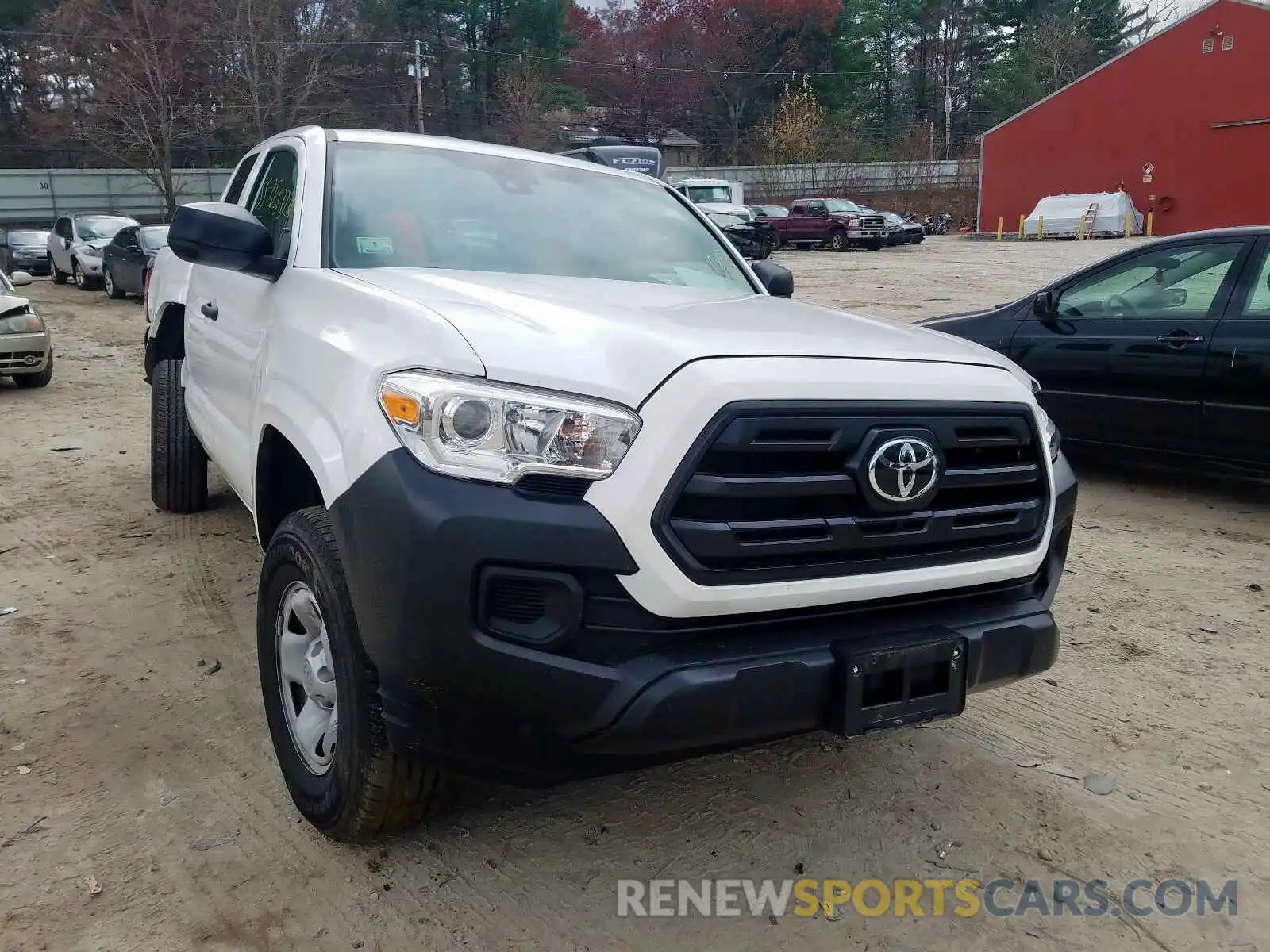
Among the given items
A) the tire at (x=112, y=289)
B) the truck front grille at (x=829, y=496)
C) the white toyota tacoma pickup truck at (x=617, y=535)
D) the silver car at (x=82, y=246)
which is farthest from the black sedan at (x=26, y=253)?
the truck front grille at (x=829, y=496)

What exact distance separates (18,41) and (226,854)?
55912 mm

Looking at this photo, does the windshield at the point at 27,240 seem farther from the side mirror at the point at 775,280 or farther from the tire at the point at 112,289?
the side mirror at the point at 775,280

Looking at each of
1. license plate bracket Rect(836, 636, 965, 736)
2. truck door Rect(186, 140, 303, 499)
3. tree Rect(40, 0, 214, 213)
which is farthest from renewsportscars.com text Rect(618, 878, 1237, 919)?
tree Rect(40, 0, 214, 213)

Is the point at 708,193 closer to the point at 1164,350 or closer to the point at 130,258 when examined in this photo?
the point at 130,258

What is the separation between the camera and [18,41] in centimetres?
4722

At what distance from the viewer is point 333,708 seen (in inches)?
102

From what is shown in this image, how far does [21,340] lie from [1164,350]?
9.55m

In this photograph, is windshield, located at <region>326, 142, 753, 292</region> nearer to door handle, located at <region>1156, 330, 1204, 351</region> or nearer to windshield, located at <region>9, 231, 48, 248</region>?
door handle, located at <region>1156, 330, 1204, 351</region>

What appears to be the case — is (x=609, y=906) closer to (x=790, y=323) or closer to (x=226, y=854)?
(x=226, y=854)

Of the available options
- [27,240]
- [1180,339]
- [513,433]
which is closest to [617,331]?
[513,433]

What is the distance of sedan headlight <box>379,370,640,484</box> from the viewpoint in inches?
83.3

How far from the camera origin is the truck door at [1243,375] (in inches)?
210

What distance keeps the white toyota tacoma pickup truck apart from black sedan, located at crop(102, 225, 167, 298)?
1533 centimetres

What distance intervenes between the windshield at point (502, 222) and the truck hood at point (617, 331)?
0.18 metres
